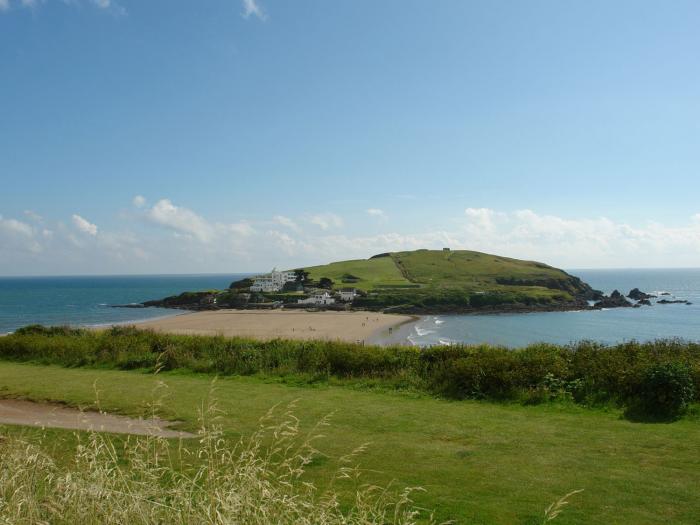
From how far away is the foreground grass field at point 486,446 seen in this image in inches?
267

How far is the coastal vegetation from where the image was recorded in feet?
40.1

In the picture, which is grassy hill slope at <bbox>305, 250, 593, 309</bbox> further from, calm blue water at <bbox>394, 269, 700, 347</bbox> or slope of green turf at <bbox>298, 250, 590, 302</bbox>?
calm blue water at <bbox>394, 269, 700, 347</bbox>

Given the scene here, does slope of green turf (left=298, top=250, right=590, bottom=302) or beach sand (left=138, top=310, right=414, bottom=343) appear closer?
beach sand (left=138, top=310, right=414, bottom=343)

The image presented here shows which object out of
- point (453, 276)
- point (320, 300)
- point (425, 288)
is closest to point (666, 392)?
point (320, 300)

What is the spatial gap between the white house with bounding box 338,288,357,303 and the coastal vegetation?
72.1m

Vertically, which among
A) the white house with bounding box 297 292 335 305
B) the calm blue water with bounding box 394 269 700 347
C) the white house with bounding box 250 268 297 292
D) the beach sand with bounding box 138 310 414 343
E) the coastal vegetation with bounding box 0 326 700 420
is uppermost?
the white house with bounding box 250 268 297 292

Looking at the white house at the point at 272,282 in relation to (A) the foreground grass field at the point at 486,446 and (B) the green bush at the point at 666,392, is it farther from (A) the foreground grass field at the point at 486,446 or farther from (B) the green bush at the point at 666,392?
(B) the green bush at the point at 666,392

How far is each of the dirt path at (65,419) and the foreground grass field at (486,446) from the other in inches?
20.6

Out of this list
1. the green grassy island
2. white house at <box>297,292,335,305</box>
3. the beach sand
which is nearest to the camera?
the beach sand

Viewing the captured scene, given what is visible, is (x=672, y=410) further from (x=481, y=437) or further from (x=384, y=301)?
(x=384, y=301)

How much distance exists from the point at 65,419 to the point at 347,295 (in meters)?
84.4

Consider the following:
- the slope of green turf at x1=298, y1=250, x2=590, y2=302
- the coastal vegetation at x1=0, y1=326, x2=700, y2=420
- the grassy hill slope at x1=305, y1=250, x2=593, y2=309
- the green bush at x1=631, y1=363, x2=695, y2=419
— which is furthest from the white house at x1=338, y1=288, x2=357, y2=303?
the green bush at x1=631, y1=363, x2=695, y2=419

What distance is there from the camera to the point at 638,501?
6.84m

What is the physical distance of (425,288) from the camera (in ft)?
342
